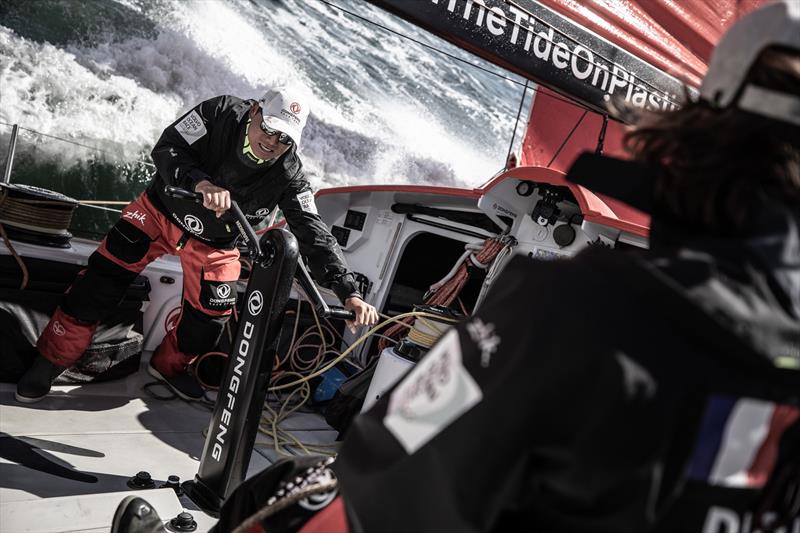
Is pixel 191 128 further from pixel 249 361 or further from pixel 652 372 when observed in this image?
pixel 652 372

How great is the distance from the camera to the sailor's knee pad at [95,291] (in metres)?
3.04

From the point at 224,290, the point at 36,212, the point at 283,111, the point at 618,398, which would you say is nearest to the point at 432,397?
the point at 618,398

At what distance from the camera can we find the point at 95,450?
265 cm

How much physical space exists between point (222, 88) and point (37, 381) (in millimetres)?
14901

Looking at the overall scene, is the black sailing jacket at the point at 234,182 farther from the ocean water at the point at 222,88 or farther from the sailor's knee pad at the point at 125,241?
the ocean water at the point at 222,88

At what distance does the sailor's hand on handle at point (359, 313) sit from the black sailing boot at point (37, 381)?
1540 mm

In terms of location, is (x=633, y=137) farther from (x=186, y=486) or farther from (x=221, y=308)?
(x=221, y=308)

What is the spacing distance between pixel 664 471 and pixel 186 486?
2.18m

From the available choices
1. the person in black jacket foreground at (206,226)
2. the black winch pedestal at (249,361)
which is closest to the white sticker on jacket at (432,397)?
the black winch pedestal at (249,361)

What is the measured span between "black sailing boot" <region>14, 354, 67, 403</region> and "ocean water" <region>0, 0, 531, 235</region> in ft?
23.7

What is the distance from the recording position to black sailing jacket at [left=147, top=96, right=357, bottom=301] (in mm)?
2875

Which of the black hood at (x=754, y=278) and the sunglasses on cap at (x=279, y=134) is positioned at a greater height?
the sunglasses on cap at (x=279, y=134)

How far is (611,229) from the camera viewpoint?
3500 mm

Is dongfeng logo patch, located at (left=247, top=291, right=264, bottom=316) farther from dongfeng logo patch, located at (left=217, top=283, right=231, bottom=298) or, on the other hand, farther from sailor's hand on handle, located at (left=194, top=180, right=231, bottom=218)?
dongfeng logo patch, located at (left=217, top=283, right=231, bottom=298)
